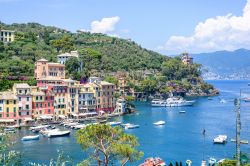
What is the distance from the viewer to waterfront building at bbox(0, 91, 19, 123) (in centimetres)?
4991

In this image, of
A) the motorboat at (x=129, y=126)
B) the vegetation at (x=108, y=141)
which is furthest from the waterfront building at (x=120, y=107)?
the vegetation at (x=108, y=141)

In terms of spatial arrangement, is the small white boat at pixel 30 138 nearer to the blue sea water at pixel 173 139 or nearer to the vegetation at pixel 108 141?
the blue sea water at pixel 173 139

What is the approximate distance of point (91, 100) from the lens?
59.3 metres

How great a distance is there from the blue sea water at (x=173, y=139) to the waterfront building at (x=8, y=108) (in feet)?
14.6

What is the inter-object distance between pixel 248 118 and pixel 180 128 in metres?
14.3

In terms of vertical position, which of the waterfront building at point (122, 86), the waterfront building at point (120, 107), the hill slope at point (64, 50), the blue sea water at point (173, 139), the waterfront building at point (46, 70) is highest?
the hill slope at point (64, 50)

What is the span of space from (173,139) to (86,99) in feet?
60.8

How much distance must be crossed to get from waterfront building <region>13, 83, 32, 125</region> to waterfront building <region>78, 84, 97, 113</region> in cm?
809

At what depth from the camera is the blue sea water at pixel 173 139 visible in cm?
3581

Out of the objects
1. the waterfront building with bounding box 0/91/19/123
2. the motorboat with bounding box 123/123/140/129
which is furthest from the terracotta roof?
the motorboat with bounding box 123/123/140/129

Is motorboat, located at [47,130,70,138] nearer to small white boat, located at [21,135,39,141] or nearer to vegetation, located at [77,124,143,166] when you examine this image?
small white boat, located at [21,135,39,141]

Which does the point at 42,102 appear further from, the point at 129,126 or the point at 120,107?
the point at 120,107

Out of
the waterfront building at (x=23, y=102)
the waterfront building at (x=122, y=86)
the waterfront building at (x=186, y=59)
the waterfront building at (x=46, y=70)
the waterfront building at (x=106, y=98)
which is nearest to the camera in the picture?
the waterfront building at (x=23, y=102)

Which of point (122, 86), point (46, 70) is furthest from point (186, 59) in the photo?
point (46, 70)
